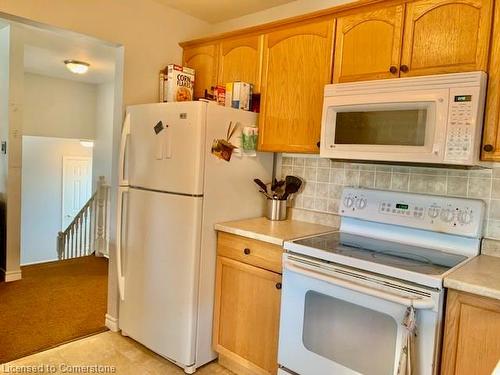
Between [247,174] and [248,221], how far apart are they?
0.99 ft

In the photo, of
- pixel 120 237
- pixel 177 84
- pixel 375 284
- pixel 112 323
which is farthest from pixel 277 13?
pixel 112 323

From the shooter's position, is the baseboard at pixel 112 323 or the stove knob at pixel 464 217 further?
the baseboard at pixel 112 323

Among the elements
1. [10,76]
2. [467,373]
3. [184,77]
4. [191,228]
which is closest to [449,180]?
[467,373]

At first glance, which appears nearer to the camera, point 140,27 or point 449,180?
point 449,180

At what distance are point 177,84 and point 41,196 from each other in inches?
164

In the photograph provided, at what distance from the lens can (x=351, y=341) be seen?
5.32 ft

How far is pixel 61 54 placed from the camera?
413cm

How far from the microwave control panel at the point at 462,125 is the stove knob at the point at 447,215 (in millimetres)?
368

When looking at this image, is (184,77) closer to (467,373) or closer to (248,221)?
(248,221)

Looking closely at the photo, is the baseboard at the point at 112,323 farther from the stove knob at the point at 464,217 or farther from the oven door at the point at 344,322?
the stove knob at the point at 464,217

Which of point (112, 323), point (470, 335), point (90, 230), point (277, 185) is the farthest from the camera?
point (90, 230)

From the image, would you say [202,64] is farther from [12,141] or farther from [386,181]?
[12,141]

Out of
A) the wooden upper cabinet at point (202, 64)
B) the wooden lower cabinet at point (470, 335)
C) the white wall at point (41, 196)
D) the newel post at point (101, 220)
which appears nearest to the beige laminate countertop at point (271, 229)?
the wooden lower cabinet at point (470, 335)

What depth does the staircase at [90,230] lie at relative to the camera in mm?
4536
